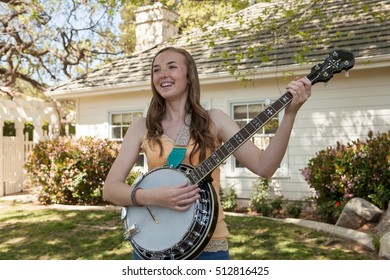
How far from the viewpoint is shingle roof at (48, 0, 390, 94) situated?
8.04m

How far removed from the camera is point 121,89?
1037 cm

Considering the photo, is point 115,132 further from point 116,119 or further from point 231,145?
point 231,145

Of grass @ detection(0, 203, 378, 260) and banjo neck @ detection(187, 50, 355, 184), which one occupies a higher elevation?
banjo neck @ detection(187, 50, 355, 184)

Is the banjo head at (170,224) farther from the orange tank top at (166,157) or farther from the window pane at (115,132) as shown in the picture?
the window pane at (115,132)

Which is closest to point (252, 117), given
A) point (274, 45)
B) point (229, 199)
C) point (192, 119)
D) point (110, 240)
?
point (274, 45)

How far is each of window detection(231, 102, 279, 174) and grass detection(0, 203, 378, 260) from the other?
90.6 inches

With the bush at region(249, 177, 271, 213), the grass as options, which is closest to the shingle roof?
the bush at region(249, 177, 271, 213)

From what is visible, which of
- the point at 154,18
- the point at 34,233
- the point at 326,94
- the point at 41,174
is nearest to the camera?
the point at 34,233

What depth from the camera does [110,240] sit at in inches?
231

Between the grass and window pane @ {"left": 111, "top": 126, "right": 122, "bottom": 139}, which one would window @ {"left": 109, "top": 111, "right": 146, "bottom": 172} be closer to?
window pane @ {"left": 111, "top": 126, "right": 122, "bottom": 139}

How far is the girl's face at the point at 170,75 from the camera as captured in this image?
201 centimetres

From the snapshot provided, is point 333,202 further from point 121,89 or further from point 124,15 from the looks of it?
point 124,15
